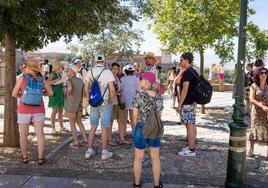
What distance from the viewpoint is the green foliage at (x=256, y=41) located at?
1220 cm

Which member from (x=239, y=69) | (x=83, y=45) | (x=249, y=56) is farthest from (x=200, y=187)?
(x=83, y=45)

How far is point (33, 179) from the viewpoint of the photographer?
5461 millimetres

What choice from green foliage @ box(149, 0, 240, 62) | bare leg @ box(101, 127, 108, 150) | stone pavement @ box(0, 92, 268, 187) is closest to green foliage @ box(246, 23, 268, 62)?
green foliage @ box(149, 0, 240, 62)

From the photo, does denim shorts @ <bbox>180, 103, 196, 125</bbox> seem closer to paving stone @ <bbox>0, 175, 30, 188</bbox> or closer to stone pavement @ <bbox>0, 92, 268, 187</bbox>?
stone pavement @ <bbox>0, 92, 268, 187</bbox>

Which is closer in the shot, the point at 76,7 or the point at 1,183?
the point at 1,183

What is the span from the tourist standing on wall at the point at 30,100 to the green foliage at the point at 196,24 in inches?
227

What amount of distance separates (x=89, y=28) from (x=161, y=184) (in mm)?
3278

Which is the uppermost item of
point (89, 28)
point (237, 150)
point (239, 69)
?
point (89, 28)

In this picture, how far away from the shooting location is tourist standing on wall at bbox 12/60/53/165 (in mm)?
6023

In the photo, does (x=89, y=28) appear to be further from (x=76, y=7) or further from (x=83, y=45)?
(x=83, y=45)

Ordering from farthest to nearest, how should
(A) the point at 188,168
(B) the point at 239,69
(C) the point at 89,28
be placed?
(C) the point at 89,28 < (A) the point at 188,168 < (B) the point at 239,69

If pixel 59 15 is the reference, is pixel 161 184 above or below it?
below

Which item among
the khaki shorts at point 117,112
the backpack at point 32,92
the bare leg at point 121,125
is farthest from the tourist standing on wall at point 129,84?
the backpack at point 32,92

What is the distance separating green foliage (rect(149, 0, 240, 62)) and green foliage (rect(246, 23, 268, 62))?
87 centimetres
